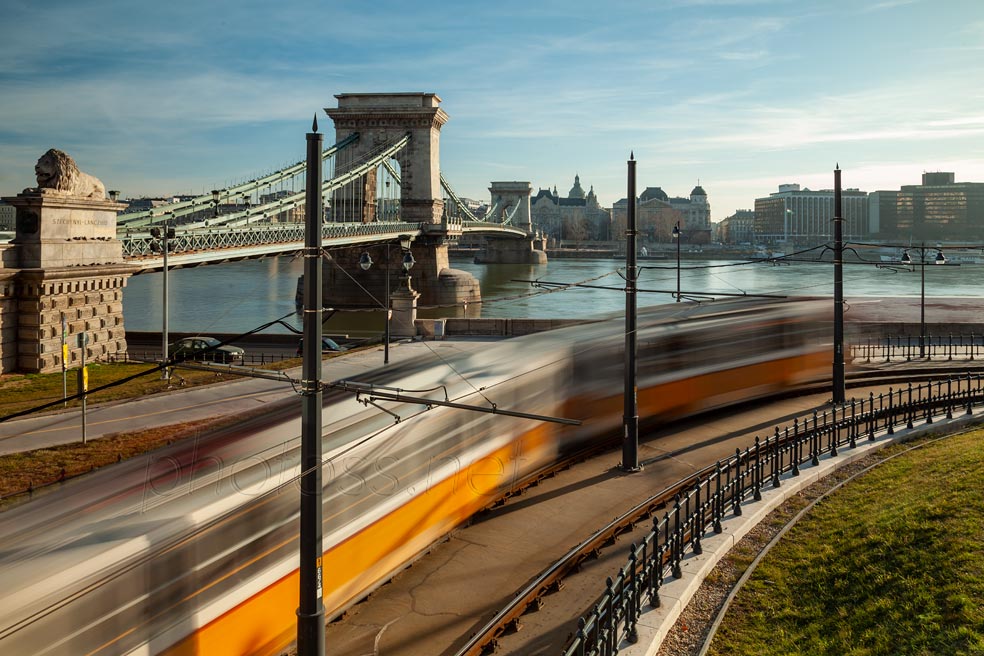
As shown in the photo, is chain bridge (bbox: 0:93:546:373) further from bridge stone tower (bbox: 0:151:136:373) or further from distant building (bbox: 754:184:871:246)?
distant building (bbox: 754:184:871:246)

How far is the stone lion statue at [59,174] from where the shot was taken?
21641 mm

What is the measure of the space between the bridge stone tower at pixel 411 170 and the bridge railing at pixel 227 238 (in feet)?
42.0

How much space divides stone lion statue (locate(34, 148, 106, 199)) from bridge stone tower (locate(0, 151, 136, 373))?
0.16 ft

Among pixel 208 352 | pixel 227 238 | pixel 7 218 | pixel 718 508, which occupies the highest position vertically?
pixel 7 218

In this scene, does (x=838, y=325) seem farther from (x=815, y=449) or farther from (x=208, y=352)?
(x=208, y=352)

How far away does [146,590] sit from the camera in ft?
18.0

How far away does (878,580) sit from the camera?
7.85 meters

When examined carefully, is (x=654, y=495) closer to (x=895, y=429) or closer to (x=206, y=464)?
(x=895, y=429)

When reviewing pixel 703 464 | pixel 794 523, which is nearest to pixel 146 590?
pixel 794 523

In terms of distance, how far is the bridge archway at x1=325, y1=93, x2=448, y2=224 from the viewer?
6175 centimetres

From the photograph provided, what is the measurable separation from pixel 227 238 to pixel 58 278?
13322 mm

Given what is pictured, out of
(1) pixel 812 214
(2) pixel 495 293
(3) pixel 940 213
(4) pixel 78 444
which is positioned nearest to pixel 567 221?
(1) pixel 812 214

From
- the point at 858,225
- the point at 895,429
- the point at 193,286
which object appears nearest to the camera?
the point at 895,429

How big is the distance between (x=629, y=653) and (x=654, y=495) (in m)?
5.33
